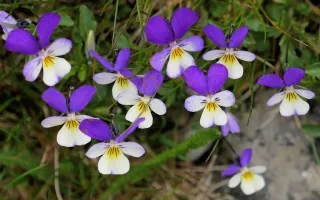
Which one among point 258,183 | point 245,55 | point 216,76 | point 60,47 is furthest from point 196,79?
point 258,183

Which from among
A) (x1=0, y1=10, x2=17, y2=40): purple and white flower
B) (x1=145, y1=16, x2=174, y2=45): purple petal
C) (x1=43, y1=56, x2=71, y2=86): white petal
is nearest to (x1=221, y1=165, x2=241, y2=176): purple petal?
(x1=145, y1=16, x2=174, y2=45): purple petal

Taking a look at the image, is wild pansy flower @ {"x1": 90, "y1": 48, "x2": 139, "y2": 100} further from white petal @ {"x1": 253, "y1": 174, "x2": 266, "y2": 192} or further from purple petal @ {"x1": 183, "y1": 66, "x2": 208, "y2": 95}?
white petal @ {"x1": 253, "y1": 174, "x2": 266, "y2": 192}

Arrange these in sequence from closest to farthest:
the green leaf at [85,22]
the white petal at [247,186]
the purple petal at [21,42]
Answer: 1. the purple petal at [21,42]
2. the green leaf at [85,22]
3. the white petal at [247,186]

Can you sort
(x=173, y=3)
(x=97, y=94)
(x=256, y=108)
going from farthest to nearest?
(x=256, y=108)
(x=173, y=3)
(x=97, y=94)

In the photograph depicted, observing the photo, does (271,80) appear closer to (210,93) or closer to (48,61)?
(210,93)

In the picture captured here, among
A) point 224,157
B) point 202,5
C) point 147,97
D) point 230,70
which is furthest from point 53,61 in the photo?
point 224,157

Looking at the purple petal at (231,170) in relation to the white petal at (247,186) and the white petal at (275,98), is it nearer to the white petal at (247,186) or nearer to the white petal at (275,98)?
the white petal at (247,186)

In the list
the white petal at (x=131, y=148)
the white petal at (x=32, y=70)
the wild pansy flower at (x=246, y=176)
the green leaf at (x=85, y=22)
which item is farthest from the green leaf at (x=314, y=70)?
the white petal at (x=32, y=70)

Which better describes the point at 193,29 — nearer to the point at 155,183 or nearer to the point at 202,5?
the point at 202,5
